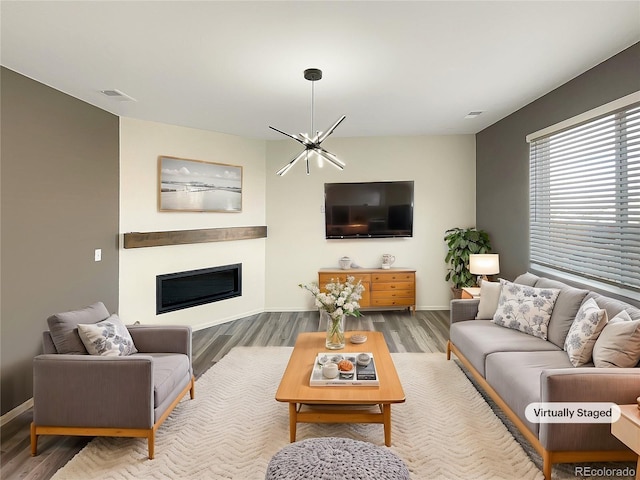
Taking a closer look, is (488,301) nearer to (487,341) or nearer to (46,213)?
(487,341)

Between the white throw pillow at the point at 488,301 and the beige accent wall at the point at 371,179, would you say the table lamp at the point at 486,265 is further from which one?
the beige accent wall at the point at 371,179

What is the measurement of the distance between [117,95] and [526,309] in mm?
4251

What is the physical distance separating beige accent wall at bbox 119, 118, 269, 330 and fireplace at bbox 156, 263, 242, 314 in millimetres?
76

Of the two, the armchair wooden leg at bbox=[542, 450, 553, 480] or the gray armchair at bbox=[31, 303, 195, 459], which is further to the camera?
the gray armchair at bbox=[31, 303, 195, 459]

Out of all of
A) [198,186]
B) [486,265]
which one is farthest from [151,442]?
[486,265]

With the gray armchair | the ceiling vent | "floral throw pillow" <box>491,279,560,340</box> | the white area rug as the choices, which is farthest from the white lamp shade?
the ceiling vent

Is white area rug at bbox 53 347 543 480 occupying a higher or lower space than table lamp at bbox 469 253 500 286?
lower

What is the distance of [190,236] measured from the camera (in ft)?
16.6

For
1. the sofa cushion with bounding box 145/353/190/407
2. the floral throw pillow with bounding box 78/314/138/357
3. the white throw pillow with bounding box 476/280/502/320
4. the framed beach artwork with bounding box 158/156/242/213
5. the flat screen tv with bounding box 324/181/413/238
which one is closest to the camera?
the sofa cushion with bounding box 145/353/190/407

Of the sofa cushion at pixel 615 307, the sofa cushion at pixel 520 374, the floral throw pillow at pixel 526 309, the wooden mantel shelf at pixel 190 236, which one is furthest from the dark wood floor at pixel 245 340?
the sofa cushion at pixel 615 307

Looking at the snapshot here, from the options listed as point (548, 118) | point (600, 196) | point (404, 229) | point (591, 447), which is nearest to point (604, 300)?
point (600, 196)

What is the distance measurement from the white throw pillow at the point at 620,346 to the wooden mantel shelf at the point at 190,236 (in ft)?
14.4

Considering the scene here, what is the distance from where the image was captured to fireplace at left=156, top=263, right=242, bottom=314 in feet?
16.1

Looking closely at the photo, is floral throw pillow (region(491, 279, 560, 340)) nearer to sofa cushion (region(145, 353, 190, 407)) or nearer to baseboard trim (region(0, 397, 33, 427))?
sofa cushion (region(145, 353, 190, 407))
